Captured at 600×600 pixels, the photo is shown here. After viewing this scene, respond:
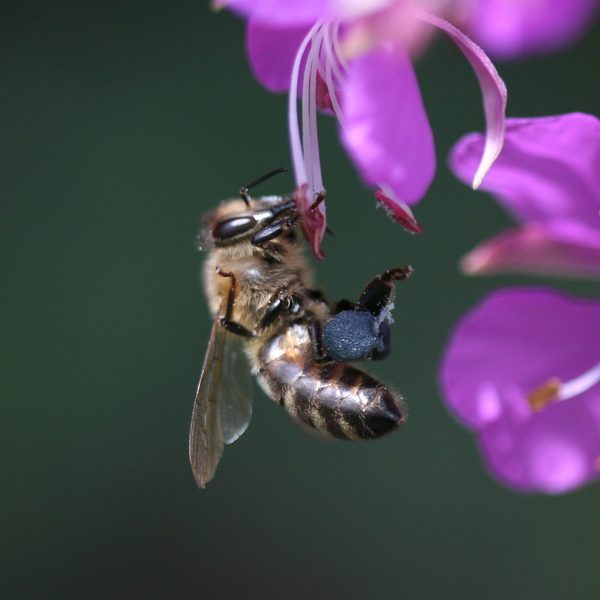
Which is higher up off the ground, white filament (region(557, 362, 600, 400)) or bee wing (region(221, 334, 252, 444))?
bee wing (region(221, 334, 252, 444))

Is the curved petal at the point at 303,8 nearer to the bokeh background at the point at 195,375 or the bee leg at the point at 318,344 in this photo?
the bee leg at the point at 318,344

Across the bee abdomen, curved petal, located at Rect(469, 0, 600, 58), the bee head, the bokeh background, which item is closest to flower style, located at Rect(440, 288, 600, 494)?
the bee abdomen

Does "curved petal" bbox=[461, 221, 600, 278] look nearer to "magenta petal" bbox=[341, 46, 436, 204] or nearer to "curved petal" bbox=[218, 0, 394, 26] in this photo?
"magenta petal" bbox=[341, 46, 436, 204]

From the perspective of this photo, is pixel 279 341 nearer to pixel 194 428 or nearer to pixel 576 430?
pixel 194 428

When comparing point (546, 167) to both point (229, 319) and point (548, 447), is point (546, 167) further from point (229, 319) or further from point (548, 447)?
point (229, 319)

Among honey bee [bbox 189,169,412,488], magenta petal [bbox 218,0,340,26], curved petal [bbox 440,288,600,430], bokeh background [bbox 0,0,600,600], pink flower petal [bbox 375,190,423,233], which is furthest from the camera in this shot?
bokeh background [bbox 0,0,600,600]

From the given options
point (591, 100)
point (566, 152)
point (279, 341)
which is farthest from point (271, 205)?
point (591, 100)

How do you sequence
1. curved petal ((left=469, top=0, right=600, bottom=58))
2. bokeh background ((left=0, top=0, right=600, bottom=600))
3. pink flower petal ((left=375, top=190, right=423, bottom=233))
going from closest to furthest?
curved petal ((left=469, top=0, right=600, bottom=58)), pink flower petal ((left=375, top=190, right=423, bottom=233)), bokeh background ((left=0, top=0, right=600, bottom=600))
